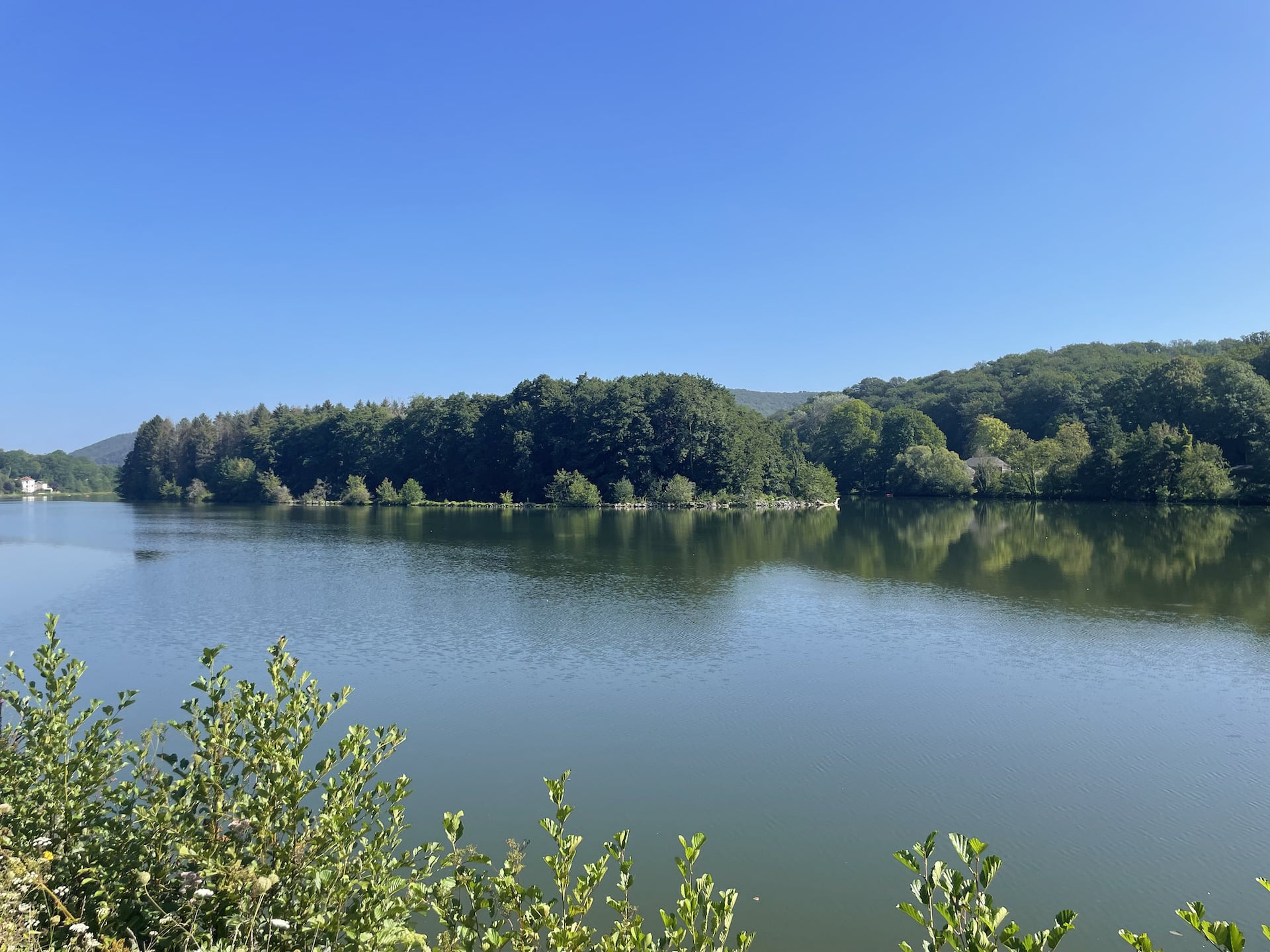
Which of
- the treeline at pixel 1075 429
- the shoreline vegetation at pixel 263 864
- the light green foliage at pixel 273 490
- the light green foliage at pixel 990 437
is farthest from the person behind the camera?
the light green foliage at pixel 273 490

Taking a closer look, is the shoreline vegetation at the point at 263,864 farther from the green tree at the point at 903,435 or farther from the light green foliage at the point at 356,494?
the green tree at the point at 903,435

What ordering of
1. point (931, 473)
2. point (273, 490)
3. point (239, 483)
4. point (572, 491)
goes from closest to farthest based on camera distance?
point (572, 491) < point (931, 473) < point (273, 490) < point (239, 483)

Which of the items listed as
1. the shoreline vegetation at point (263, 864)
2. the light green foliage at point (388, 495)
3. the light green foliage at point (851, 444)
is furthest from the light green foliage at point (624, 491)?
the shoreline vegetation at point (263, 864)

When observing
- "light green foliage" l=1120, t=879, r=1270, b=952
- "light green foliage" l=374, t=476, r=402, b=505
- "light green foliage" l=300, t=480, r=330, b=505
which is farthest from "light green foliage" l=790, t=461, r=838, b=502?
"light green foliage" l=1120, t=879, r=1270, b=952

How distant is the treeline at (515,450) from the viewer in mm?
69688

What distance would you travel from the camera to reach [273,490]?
272ft

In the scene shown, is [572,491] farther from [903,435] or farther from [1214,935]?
[1214,935]

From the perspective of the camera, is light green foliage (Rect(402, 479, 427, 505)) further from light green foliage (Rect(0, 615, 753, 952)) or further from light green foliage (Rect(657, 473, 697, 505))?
light green foliage (Rect(0, 615, 753, 952))

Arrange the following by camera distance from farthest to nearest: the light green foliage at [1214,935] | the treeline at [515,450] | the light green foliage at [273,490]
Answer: the light green foliage at [273,490]
the treeline at [515,450]
the light green foliage at [1214,935]

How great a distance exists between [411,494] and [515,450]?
10.6 m

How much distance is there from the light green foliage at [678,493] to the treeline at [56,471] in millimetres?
113959

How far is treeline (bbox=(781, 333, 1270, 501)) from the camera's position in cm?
5547

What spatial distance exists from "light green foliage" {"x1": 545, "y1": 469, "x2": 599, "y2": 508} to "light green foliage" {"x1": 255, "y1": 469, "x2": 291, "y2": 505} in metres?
29.7

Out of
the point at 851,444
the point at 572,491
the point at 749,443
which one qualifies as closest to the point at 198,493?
the point at 572,491
